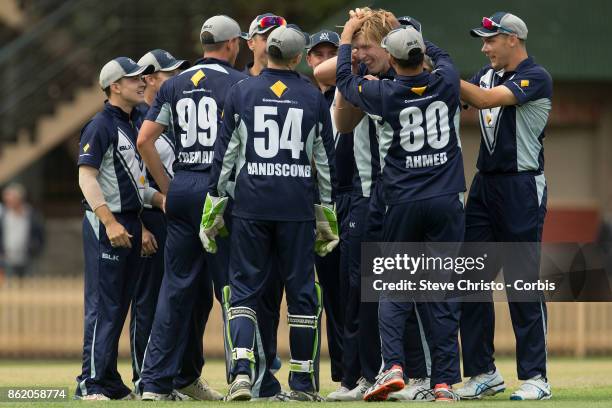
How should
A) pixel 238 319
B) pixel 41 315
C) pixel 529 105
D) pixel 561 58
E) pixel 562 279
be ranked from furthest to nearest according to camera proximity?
pixel 561 58, pixel 41 315, pixel 562 279, pixel 529 105, pixel 238 319

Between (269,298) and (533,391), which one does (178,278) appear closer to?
(269,298)

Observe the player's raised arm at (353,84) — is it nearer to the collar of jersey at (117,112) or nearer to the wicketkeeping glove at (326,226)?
the wicketkeeping glove at (326,226)

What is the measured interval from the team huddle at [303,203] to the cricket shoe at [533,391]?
0.7 inches

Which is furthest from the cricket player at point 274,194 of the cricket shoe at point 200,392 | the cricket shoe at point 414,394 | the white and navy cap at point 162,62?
the white and navy cap at point 162,62

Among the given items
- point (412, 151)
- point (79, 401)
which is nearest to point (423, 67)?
point (412, 151)

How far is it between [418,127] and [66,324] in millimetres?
11343

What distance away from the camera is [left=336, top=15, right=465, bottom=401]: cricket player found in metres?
10.0

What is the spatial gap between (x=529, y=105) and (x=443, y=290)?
166cm

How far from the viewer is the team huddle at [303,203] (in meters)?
10.1

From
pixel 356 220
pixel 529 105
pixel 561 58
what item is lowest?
pixel 356 220

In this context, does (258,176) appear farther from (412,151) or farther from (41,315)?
(41,315)

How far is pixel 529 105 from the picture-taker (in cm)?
1083

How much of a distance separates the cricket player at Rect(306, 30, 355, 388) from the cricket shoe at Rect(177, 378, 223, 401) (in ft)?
3.47

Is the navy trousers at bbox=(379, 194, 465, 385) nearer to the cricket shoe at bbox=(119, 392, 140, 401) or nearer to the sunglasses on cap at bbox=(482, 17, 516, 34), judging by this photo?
the sunglasses on cap at bbox=(482, 17, 516, 34)
